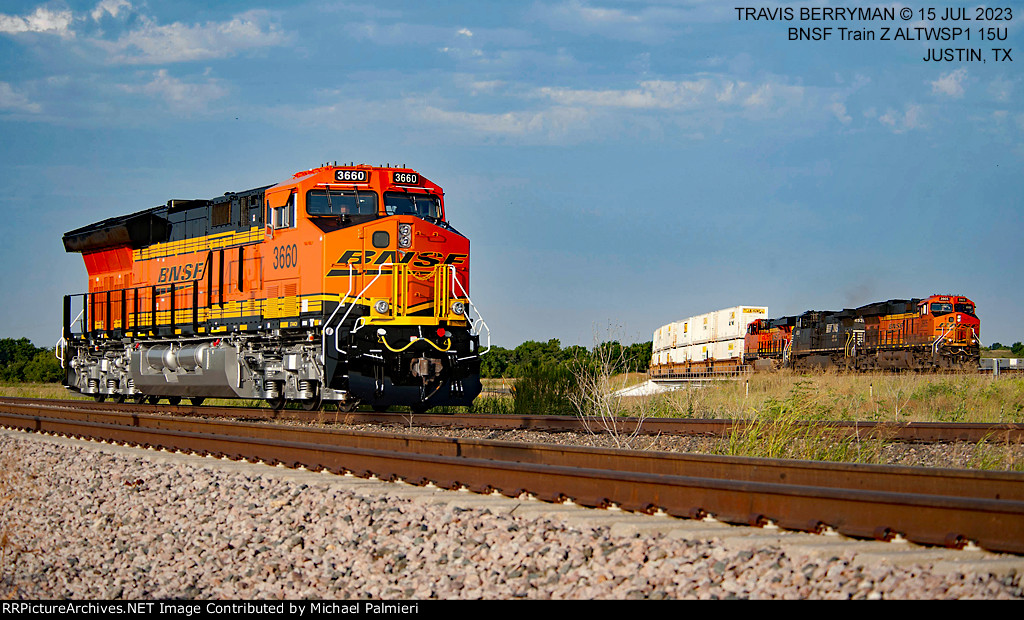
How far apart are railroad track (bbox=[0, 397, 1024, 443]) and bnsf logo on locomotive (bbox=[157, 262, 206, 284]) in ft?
7.60

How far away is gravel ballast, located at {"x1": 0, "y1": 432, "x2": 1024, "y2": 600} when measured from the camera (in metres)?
3.79

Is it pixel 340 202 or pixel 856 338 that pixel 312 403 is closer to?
pixel 340 202

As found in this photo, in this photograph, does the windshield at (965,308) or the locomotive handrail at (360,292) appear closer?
the locomotive handrail at (360,292)

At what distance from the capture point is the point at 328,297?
12.5 m

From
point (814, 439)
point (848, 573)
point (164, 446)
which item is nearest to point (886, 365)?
point (814, 439)

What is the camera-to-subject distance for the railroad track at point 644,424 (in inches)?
365

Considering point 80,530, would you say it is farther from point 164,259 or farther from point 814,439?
point 164,259

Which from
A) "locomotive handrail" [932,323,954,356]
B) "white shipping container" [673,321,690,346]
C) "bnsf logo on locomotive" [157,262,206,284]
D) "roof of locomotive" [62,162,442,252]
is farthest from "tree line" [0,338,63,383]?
"locomotive handrail" [932,323,954,356]

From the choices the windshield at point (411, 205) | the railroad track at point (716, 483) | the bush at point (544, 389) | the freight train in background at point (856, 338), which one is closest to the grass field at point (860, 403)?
the bush at point (544, 389)

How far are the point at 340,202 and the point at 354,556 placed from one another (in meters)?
8.95

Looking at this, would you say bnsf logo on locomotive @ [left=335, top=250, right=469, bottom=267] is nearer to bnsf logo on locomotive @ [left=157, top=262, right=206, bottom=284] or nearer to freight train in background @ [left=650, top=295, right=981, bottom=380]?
bnsf logo on locomotive @ [left=157, top=262, right=206, bottom=284]

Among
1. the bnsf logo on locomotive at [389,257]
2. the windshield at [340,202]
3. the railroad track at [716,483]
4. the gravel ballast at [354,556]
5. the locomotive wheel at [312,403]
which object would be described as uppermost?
the windshield at [340,202]

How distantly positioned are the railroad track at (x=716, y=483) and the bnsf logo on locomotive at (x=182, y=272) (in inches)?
259

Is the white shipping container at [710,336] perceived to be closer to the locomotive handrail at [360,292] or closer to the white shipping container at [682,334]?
the white shipping container at [682,334]
